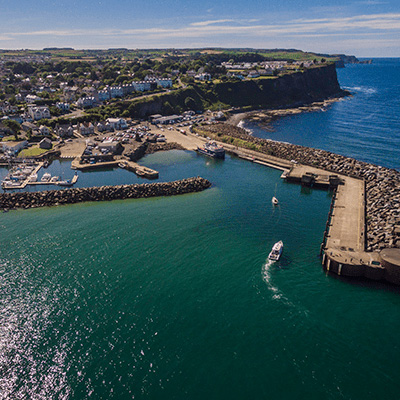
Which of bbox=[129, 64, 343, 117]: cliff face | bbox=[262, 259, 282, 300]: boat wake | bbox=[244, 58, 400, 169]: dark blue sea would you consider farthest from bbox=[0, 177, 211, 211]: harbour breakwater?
bbox=[129, 64, 343, 117]: cliff face

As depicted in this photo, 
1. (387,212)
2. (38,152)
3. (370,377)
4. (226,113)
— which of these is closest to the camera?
(370,377)

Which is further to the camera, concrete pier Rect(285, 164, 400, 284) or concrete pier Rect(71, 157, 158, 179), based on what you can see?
concrete pier Rect(71, 157, 158, 179)

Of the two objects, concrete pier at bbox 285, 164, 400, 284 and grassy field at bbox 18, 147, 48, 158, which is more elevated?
grassy field at bbox 18, 147, 48, 158

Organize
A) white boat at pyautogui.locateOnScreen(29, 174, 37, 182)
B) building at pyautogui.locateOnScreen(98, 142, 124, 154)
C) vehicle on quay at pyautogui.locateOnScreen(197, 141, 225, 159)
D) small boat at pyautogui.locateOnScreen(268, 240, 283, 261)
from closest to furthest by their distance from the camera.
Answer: small boat at pyautogui.locateOnScreen(268, 240, 283, 261) < white boat at pyautogui.locateOnScreen(29, 174, 37, 182) < building at pyautogui.locateOnScreen(98, 142, 124, 154) < vehicle on quay at pyautogui.locateOnScreen(197, 141, 225, 159)

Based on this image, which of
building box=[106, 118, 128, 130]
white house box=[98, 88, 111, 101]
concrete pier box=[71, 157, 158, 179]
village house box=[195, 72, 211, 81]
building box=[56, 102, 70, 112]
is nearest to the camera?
concrete pier box=[71, 157, 158, 179]

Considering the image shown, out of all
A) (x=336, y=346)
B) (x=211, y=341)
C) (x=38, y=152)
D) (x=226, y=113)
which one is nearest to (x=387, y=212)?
(x=336, y=346)

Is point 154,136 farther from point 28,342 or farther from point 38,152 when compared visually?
point 28,342

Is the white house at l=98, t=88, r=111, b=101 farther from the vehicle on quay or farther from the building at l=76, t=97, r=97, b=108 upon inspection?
the vehicle on quay
